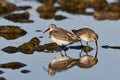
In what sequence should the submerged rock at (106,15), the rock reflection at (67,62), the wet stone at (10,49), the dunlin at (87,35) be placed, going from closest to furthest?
the rock reflection at (67,62)
the wet stone at (10,49)
the dunlin at (87,35)
the submerged rock at (106,15)

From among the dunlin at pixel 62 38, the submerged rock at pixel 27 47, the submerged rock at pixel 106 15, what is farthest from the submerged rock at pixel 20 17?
the dunlin at pixel 62 38

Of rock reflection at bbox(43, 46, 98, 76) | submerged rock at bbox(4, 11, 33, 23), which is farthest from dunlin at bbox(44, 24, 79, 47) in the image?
submerged rock at bbox(4, 11, 33, 23)

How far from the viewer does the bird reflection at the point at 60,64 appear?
15.1 meters

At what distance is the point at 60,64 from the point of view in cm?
1571

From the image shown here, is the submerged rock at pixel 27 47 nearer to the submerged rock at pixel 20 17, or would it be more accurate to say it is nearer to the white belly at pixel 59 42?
the white belly at pixel 59 42

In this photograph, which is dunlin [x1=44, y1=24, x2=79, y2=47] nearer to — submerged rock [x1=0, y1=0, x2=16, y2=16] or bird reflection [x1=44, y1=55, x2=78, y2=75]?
bird reflection [x1=44, y1=55, x2=78, y2=75]

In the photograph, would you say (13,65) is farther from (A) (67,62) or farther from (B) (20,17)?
(B) (20,17)

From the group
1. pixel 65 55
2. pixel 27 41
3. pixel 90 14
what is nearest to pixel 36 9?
pixel 90 14

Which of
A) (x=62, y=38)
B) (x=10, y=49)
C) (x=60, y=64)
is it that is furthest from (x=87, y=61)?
(x=10, y=49)

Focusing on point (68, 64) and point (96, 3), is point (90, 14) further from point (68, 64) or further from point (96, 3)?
point (68, 64)

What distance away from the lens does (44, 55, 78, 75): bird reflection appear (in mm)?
15129

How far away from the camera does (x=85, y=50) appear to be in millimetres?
17328

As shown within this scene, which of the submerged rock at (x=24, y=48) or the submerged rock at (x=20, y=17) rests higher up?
the submerged rock at (x=20, y=17)

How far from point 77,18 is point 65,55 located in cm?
690
